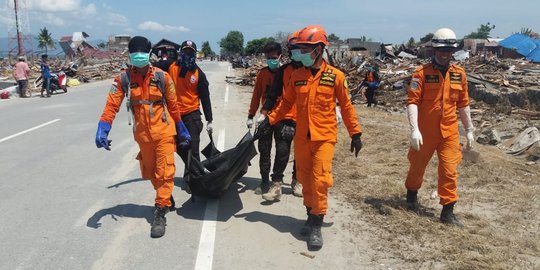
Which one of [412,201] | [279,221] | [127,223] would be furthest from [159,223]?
[412,201]

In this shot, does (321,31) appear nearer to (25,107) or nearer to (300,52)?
(300,52)

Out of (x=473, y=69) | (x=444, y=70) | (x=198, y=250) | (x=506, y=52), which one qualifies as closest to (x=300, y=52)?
(x=444, y=70)

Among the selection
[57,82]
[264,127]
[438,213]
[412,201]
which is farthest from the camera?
[57,82]

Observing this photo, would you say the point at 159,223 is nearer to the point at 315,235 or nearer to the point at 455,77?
the point at 315,235

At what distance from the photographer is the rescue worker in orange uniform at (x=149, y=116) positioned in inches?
182

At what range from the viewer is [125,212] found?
5.25 metres

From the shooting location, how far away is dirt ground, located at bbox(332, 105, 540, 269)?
4.04 m

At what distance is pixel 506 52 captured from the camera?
42.5m

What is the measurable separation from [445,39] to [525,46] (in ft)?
116

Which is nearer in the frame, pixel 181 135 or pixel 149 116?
pixel 149 116

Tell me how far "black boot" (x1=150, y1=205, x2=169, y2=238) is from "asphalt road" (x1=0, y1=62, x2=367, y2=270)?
75mm

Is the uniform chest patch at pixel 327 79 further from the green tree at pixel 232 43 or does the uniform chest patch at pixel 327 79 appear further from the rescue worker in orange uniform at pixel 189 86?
the green tree at pixel 232 43

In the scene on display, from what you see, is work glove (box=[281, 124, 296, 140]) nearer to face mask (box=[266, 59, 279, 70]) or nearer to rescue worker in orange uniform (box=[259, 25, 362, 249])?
face mask (box=[266, 59, 279, 70])

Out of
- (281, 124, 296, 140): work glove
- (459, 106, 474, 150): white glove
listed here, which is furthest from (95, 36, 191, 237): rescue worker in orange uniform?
(459, 106, 474, 150): white glove
